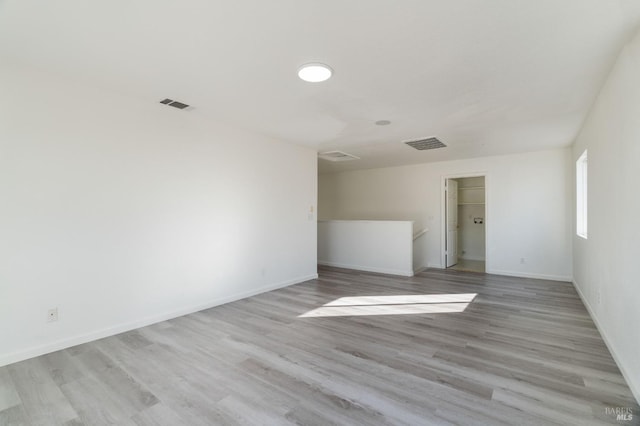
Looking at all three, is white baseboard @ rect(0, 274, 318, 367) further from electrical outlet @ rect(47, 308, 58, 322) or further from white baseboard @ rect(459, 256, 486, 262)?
white baseboard @ rect(459, 256, 486, 262)

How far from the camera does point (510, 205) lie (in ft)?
19.8

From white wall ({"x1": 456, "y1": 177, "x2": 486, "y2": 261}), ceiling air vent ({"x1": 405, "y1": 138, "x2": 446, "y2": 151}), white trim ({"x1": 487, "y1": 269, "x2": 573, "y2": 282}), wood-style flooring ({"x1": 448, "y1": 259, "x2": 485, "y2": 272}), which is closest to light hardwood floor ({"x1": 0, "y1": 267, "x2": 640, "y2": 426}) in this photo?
white trim ({"x1": 487, "y1": 269, "x2": 573, "y2": 282})

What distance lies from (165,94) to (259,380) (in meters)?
2.83

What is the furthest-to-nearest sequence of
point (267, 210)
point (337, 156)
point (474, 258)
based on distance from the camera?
point (474, 258)
point (337, 156)
point (267, 210)

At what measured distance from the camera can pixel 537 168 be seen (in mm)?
5754

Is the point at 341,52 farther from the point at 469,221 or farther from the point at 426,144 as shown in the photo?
the point at 469,221

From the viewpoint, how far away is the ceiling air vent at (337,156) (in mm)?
5981

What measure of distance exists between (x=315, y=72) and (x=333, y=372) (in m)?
2.43

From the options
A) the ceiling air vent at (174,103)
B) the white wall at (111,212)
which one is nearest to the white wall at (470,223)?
the white wall at (111,212)

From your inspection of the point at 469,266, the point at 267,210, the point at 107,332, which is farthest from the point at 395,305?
the point at 469,266

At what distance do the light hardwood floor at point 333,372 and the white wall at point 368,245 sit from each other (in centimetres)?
222

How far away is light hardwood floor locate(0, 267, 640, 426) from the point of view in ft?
6.07

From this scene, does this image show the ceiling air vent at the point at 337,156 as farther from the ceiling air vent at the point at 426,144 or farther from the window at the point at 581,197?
the window at the point at 581,197

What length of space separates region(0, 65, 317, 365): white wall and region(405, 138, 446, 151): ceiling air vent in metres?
2.52
